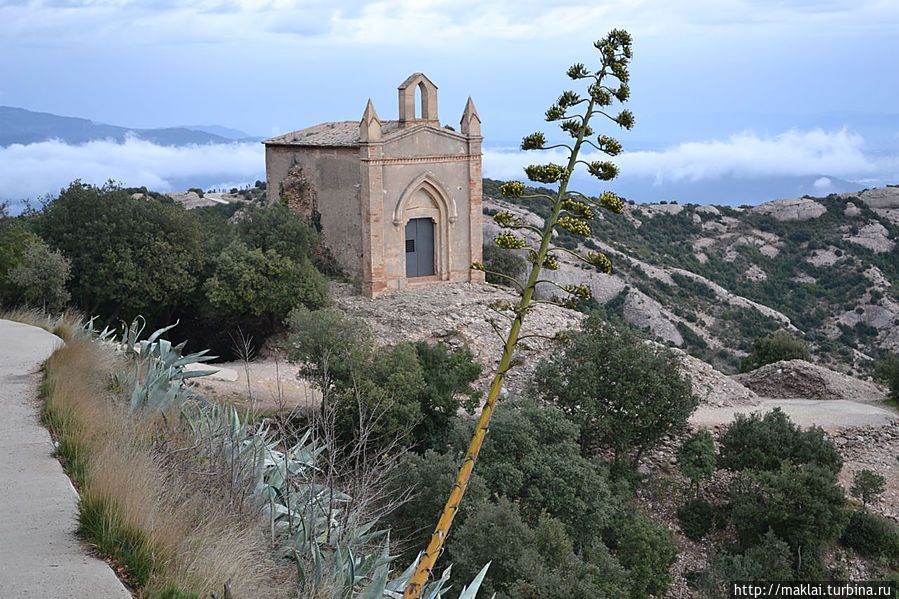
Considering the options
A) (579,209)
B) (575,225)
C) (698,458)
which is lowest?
(698,458)

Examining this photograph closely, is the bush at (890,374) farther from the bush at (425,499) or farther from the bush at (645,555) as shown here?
the bush at (425,499)

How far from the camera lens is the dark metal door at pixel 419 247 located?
26000 mm

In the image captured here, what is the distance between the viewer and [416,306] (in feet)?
79.3

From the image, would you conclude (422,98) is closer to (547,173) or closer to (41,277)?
(41,277)

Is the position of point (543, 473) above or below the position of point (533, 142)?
below

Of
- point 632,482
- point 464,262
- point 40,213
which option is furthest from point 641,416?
point 40,213

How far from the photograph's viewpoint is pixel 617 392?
19.0m

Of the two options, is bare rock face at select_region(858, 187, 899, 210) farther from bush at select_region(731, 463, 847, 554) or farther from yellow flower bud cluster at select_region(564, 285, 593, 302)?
yellow flower bud cluster at select_region(564, 285, 593, 302)

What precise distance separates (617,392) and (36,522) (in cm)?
1439

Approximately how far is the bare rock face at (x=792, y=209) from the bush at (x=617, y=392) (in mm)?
39857

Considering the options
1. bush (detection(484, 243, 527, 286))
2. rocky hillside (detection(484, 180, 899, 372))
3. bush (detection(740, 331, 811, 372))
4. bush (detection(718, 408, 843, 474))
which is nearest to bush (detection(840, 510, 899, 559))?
bush (detection(718, 408, 843, 474))

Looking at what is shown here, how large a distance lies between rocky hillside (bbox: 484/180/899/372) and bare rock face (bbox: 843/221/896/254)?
0.06 m

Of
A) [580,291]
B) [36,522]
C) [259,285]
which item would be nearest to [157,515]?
[36,522]

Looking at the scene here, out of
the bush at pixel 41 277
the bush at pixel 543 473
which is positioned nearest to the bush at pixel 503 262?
the bush at pixel 543 473
